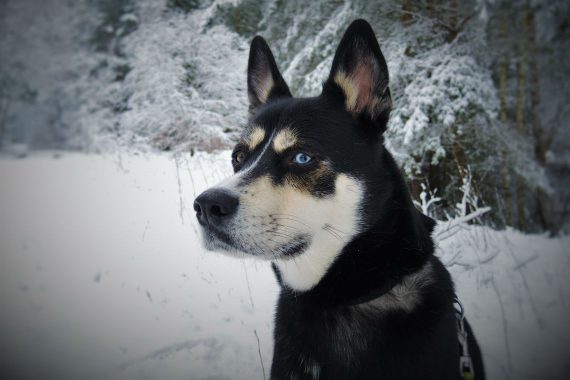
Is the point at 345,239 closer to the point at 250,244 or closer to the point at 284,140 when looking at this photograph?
the point at 250,244

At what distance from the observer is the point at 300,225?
1707mm

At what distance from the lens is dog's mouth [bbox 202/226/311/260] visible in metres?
→ 1.59

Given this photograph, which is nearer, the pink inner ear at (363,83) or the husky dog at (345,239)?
the husky dog at (345,239)

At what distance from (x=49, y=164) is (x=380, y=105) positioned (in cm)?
910

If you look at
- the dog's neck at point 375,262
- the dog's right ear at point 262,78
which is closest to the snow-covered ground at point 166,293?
the dog's neck at point 375,262

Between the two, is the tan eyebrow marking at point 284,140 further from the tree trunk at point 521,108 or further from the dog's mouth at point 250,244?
the tree trunk at point 521,108

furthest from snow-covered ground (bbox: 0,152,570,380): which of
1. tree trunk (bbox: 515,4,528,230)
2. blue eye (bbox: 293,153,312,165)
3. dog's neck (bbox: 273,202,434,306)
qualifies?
tree trunk (bbox: 515,4,528,230)

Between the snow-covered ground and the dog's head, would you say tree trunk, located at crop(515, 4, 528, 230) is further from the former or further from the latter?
the dog's head

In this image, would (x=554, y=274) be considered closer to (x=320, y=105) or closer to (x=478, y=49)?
(x=478, y=49)

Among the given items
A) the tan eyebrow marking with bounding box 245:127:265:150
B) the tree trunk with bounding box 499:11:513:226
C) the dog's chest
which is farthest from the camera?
the tree trunk with bounding box 499:11:513:226

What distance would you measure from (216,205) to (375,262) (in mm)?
896

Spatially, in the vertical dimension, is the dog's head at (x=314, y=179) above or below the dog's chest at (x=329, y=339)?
above

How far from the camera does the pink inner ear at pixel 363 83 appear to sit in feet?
6.36

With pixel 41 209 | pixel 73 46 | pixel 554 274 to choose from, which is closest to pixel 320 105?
pixel 554 274
